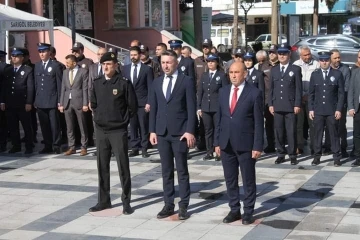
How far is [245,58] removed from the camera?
44.3 ft

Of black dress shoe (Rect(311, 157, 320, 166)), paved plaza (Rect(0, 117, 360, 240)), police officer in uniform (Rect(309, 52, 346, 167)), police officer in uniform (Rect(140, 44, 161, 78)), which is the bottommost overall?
paved plaza (Rect(0, 117, 360, 240))

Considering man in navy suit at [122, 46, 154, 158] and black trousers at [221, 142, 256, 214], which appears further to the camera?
man in navy suit at [122, 46, 154, 158]

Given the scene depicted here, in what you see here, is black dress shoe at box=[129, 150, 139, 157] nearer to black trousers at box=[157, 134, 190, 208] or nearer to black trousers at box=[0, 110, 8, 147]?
black trousers at box=[0, 110, 8, 147]

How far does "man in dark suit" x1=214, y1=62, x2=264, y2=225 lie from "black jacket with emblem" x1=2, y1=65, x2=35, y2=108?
6.12m

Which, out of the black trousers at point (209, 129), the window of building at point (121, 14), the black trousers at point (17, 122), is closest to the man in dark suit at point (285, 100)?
the black trousers at point (209, 129)

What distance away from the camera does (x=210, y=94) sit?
527 inches

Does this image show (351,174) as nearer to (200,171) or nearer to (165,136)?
(200,171)

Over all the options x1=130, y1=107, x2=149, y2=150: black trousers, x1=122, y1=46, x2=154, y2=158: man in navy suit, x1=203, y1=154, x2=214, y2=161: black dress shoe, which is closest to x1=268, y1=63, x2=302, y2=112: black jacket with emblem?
x1=203, y1=154, x2=214, y2=161: black dress shoe

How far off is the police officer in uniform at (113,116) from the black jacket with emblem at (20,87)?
4.91 metres

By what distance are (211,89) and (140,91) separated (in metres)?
1.28

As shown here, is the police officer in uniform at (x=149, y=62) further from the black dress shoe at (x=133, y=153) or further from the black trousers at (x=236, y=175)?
the black trousers at (x=236, y=175)

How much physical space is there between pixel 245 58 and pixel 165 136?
183 inches

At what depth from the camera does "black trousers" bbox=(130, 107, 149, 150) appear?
13.8m

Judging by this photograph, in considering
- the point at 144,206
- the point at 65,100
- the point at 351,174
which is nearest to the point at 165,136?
the point at 144,206
